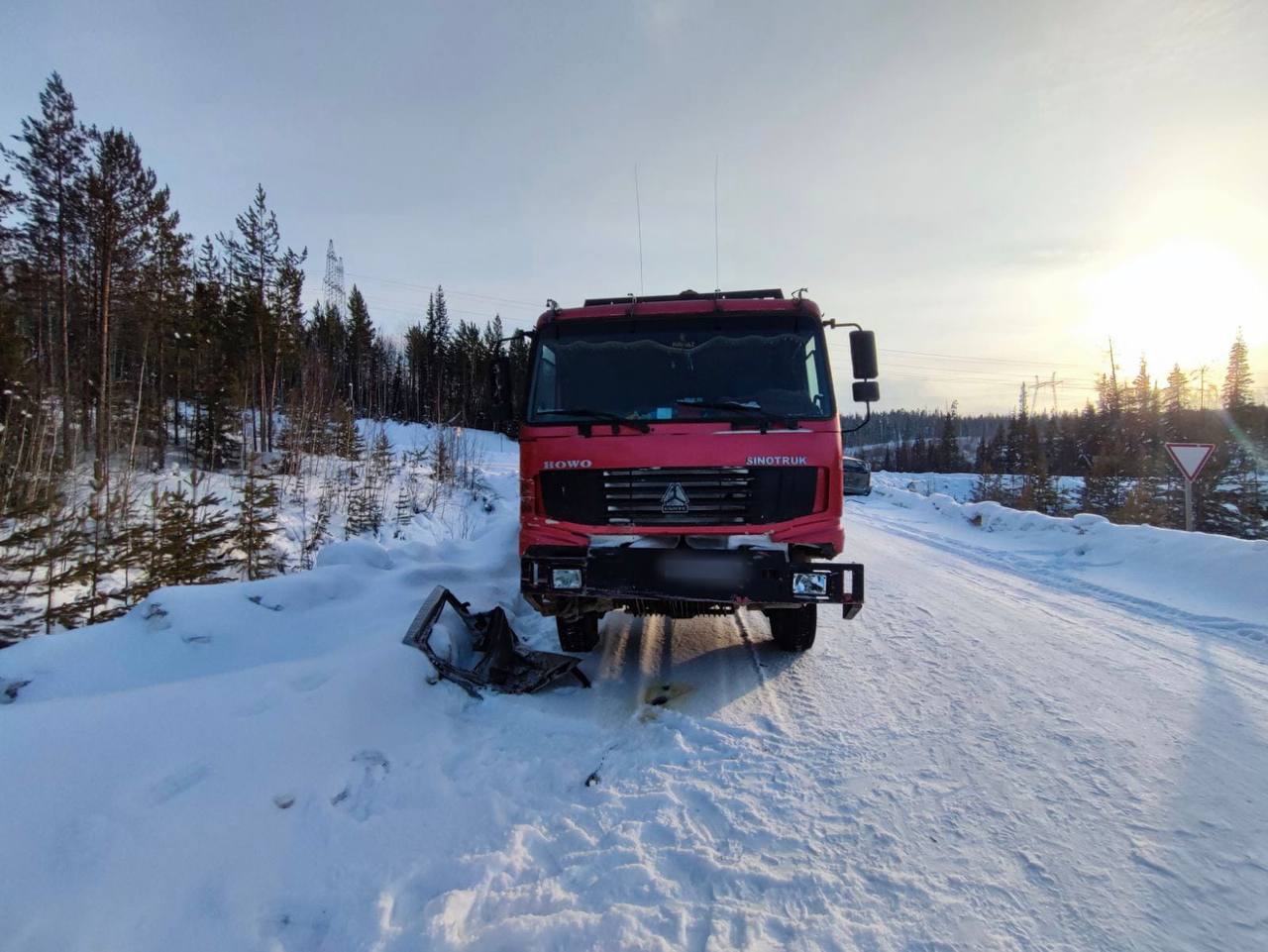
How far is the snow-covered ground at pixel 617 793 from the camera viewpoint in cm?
212

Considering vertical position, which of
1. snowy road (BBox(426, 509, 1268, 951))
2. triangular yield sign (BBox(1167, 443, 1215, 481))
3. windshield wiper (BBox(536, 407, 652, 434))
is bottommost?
snowy road (BBox(426, 509, 1268, 951))

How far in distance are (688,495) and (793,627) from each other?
1.60m

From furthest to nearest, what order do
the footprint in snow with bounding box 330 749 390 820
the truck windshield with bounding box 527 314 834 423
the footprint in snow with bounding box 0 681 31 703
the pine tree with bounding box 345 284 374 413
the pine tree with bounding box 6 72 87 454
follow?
the pine tree with bounding box 345 284 374 413, the pine tree with bounding box 6 72 87 454, the truck windshield with bounding box 527 314 834 423, the footprint in snow with bounding box 0 681 31 703, the footprint in snow with bounding box 330 749 390 820

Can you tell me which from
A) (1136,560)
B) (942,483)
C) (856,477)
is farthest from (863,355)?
(942,483)

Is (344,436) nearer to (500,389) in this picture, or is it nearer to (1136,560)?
(500,389)

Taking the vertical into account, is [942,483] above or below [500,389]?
below

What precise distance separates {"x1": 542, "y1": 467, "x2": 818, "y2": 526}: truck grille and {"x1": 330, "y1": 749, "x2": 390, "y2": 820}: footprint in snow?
2.06 meters

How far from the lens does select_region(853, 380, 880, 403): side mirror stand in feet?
16.9

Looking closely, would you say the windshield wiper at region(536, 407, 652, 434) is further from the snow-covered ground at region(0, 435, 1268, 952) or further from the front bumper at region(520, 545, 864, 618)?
the snow-covered ground at region(0, 435, 1268, 952)

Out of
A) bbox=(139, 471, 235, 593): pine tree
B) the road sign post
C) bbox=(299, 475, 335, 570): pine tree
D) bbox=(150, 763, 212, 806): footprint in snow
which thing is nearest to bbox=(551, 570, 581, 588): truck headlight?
bbox=(150, 763, 212, 806): footprint in snow

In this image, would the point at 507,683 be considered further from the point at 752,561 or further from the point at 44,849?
the point at 44,849

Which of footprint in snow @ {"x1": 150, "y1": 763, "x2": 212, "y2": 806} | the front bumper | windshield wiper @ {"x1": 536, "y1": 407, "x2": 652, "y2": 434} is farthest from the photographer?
windshield wiper @ {"x1": 536, "y1": 407, "x2": 652, "y2": 434}

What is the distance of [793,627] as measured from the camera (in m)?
4.95

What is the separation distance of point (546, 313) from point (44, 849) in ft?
14.1
